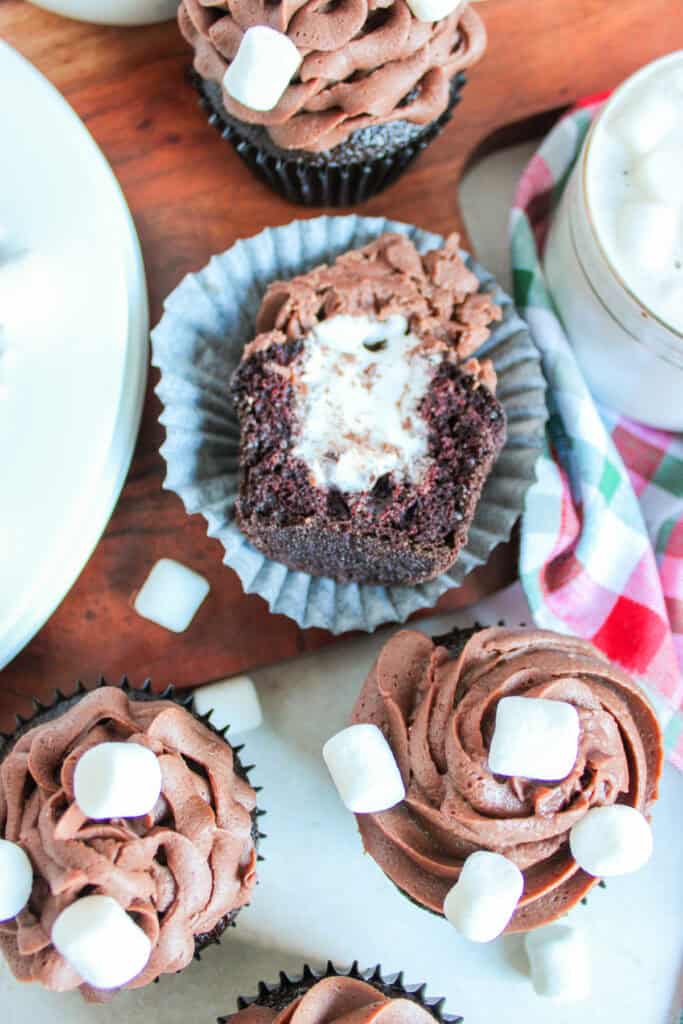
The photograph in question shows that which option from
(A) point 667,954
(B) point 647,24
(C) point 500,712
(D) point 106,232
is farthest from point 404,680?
(B) point 647,24

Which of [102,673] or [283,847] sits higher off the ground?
[102,673]

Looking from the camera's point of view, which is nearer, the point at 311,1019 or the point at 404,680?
the point at 311,1019

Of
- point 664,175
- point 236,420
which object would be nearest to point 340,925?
point 236,420

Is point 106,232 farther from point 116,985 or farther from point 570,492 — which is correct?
point 116,985

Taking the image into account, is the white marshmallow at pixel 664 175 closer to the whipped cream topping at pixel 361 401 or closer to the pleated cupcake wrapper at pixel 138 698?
the whipped cream topping at pixel 361 401

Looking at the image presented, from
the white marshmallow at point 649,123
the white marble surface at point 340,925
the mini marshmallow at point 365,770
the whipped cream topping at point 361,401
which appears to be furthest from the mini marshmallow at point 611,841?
the white marshmallow at point 649,123

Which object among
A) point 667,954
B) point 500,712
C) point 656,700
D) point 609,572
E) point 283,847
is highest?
point 500,712

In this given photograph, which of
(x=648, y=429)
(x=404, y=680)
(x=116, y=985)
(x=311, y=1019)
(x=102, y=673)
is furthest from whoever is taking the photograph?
(x=648, y=429)

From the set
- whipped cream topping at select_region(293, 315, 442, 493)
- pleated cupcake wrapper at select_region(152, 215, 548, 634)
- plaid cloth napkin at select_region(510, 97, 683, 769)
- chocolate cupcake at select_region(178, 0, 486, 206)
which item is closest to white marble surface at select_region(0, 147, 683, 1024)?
pleated cupcake wrapper at select_region(152, 215, 548, 634)
